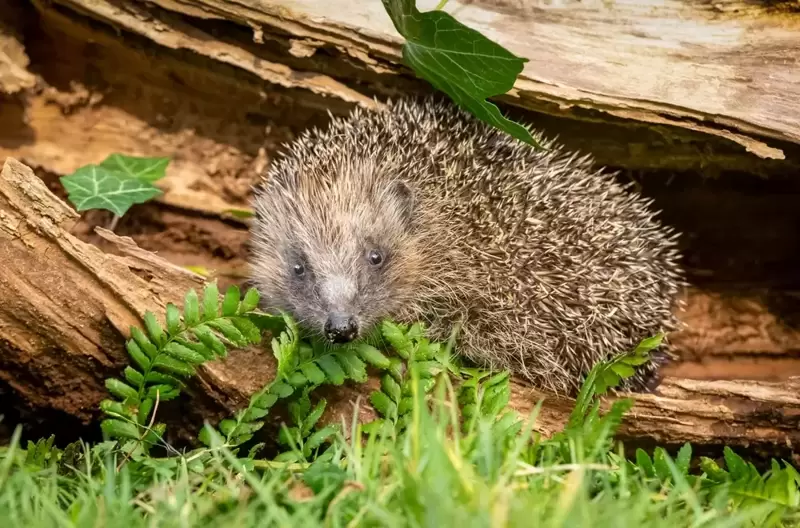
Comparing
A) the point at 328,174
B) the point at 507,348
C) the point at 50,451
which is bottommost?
the point at 50,451

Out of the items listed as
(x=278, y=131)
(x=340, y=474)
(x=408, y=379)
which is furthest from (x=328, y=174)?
(x=340, y=474)

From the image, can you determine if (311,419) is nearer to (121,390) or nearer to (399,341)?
(399,341)

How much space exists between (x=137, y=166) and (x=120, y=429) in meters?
1.37

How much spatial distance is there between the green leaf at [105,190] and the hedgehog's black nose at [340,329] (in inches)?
42.5

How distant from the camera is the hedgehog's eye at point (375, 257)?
2.91m

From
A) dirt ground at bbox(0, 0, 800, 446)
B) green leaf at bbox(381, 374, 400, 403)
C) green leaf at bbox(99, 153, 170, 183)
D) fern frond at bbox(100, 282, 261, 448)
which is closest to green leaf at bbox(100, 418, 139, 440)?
fern frond at bbox(100, 282, 261, 448)

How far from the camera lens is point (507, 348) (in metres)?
2.81

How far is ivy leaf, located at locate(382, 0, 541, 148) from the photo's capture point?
2367 millimetres

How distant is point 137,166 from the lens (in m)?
3.24

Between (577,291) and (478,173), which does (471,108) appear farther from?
(577,291)

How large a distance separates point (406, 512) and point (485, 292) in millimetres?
1429

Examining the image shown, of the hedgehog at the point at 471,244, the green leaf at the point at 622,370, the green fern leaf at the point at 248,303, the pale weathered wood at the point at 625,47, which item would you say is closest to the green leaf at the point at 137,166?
the hedgehog at the point at 471,244

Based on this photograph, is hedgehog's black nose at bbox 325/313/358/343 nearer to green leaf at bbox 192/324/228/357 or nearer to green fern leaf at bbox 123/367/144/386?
green leaf at bbox 192/324/228/357

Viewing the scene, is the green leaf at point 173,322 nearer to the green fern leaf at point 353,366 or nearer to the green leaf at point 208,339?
the green leaf at point 208,339
